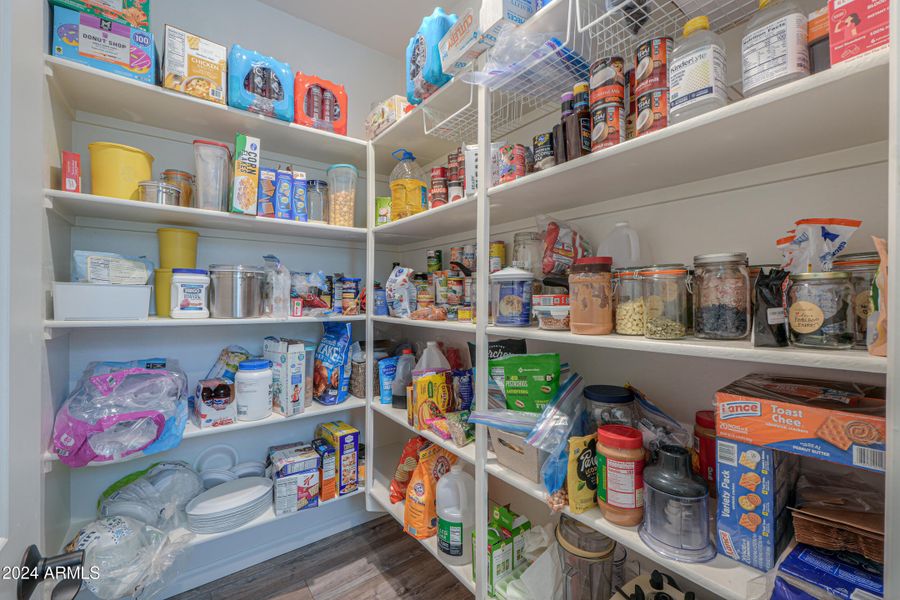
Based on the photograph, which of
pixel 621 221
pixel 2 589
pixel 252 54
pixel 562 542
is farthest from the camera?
pixel 252 54

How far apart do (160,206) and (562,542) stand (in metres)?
1.81

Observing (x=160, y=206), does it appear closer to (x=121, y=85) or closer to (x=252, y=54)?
(x=121, y=85)

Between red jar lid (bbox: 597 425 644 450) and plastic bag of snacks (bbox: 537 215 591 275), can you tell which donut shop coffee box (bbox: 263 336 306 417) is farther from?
red jar lid (bbox: 597 425 644 450)

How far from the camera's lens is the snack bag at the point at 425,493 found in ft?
4.58

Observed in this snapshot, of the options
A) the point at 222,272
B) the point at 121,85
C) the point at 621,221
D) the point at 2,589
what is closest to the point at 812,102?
the point at 621,221

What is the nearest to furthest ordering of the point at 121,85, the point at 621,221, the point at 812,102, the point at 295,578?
the point at 812,102 → the point at 621,221 → the point at 121,85 → the point at 295,578

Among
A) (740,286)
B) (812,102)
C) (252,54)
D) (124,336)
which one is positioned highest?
(252,54)

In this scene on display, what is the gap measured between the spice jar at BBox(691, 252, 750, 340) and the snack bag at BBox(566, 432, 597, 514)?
0.39m

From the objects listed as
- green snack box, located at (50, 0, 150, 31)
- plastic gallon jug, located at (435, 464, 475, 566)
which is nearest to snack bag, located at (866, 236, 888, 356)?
plastic gallon jug, located at (435, 464, 475, 566)

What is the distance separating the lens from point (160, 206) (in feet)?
4.33

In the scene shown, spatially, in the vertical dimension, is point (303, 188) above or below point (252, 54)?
below

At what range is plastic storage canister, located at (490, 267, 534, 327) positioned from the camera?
3.49 ft

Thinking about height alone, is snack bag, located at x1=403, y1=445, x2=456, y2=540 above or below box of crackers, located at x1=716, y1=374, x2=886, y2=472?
below

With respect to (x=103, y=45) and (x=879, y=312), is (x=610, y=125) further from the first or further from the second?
(x=103, y=45)
